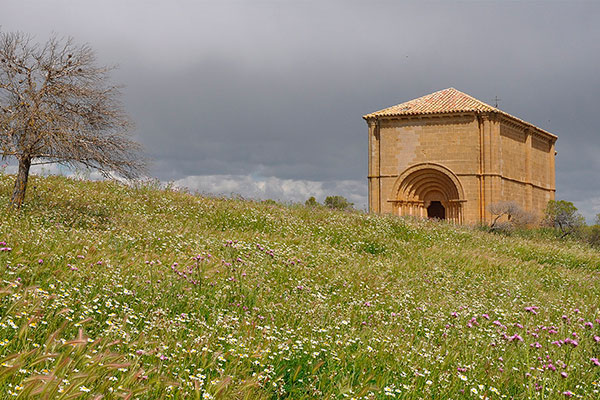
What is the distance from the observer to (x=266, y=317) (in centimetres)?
593

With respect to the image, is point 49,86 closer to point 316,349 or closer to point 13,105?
point 13,105

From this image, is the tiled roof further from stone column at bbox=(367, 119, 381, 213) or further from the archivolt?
the archivolt

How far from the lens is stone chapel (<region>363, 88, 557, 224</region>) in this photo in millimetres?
35781

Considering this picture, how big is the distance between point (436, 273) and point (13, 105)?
37.2ft

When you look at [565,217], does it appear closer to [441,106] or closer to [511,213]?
[511,213]

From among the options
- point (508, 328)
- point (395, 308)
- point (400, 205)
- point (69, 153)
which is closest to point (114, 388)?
point (395, 308)

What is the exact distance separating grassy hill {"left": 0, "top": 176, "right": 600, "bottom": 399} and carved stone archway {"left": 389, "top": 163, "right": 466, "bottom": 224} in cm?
2164

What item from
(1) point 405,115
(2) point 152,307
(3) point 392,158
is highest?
(1) point 405,115

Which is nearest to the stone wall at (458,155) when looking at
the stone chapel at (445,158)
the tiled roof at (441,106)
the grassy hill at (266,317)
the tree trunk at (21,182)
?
the stone chapel at (445,158)

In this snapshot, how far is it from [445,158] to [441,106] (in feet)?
12.9

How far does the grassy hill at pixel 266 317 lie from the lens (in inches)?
141

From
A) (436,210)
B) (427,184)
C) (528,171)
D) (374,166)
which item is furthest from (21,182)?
(528,171)

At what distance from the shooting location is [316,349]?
4.80m

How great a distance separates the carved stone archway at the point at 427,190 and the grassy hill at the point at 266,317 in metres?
21.6
